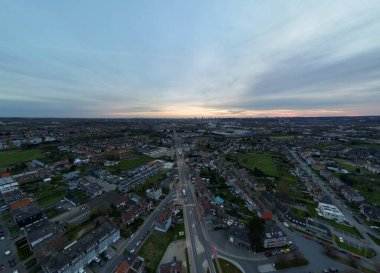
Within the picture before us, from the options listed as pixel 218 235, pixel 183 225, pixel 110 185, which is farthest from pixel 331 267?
pixel 110 185

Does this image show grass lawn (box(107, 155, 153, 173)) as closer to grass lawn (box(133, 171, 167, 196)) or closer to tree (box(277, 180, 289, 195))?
grass lawn (box(133, 171, 167, 196))

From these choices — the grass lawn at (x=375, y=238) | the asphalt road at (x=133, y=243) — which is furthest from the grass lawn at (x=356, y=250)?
the asphalt road at (x=133, y=243)

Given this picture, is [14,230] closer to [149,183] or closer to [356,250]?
[149,183]

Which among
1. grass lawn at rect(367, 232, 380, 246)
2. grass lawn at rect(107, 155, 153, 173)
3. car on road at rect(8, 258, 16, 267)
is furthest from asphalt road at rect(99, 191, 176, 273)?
grass lawn at rect(367, 232, 380, 246)

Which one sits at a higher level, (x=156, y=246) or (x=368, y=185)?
(x=156, y=246)

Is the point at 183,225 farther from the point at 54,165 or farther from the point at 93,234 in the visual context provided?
the point at 54,165

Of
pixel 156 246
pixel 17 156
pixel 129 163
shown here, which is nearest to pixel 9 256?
pixel 156 246

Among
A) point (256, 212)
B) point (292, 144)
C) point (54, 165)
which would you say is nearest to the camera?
point (256, 212)
